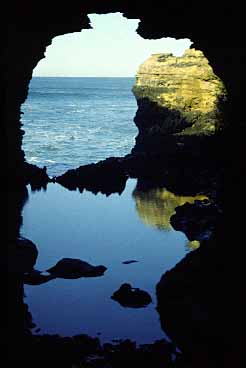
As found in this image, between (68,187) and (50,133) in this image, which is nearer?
(68,187)

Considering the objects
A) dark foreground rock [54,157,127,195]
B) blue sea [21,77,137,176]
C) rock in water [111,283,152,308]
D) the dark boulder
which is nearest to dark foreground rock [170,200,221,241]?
rock in water [111,283,152,308]

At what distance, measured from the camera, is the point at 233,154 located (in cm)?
1744

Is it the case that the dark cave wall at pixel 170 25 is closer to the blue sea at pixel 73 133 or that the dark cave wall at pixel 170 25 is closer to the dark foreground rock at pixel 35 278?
the dark foreground rock at pixel 35 278

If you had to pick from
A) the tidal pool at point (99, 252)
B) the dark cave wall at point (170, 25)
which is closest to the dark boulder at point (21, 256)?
the tidal pool at point (99, 252)

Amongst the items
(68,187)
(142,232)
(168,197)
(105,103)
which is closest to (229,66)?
(142,232)

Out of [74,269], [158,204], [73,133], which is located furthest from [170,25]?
[73,133]

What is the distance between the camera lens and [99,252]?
87.8 feet

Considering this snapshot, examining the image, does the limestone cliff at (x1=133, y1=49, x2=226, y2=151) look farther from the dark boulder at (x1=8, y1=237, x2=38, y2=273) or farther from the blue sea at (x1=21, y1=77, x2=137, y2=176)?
the dark boulder at (x1=8, y1=237, x2=38, y2=273)

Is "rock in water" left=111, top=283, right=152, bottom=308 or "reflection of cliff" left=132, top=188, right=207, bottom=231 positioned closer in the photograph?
"rock in water" left=111, top=283, right=152, bottom=308

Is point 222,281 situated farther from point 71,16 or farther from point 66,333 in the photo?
point 71,16

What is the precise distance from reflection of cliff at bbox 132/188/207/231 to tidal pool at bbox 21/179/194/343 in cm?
9

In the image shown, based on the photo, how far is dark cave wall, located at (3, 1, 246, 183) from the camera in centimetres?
1605

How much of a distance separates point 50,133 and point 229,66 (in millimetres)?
73269

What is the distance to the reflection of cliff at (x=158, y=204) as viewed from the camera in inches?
1308
